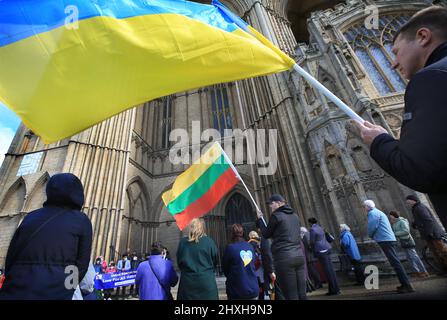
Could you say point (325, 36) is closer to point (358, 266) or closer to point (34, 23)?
point (358, 266)

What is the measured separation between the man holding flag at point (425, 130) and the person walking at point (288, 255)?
6.07ft

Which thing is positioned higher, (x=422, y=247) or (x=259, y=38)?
(x=259, y=38)

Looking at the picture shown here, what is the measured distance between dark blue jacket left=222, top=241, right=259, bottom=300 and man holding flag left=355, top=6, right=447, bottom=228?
7.15ft

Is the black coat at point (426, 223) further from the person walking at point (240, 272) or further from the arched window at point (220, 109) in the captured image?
the arched window at point (220, 109)

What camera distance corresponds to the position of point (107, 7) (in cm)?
240

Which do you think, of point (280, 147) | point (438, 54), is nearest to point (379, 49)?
point (280, 147)

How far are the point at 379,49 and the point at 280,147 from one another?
18.3 ft

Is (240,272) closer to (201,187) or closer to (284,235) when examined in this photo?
(284,235)

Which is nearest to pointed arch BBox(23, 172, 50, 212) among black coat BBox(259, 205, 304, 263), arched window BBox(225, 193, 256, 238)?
arched window BBox(225, 193, 256, 238)

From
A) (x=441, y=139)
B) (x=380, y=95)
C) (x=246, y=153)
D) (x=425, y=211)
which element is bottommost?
(x=441, y=139)

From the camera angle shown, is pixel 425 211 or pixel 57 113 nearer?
pixel 57 113

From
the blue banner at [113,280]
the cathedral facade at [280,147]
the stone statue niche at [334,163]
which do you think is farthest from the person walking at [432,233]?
the blue banner at [113,280]
